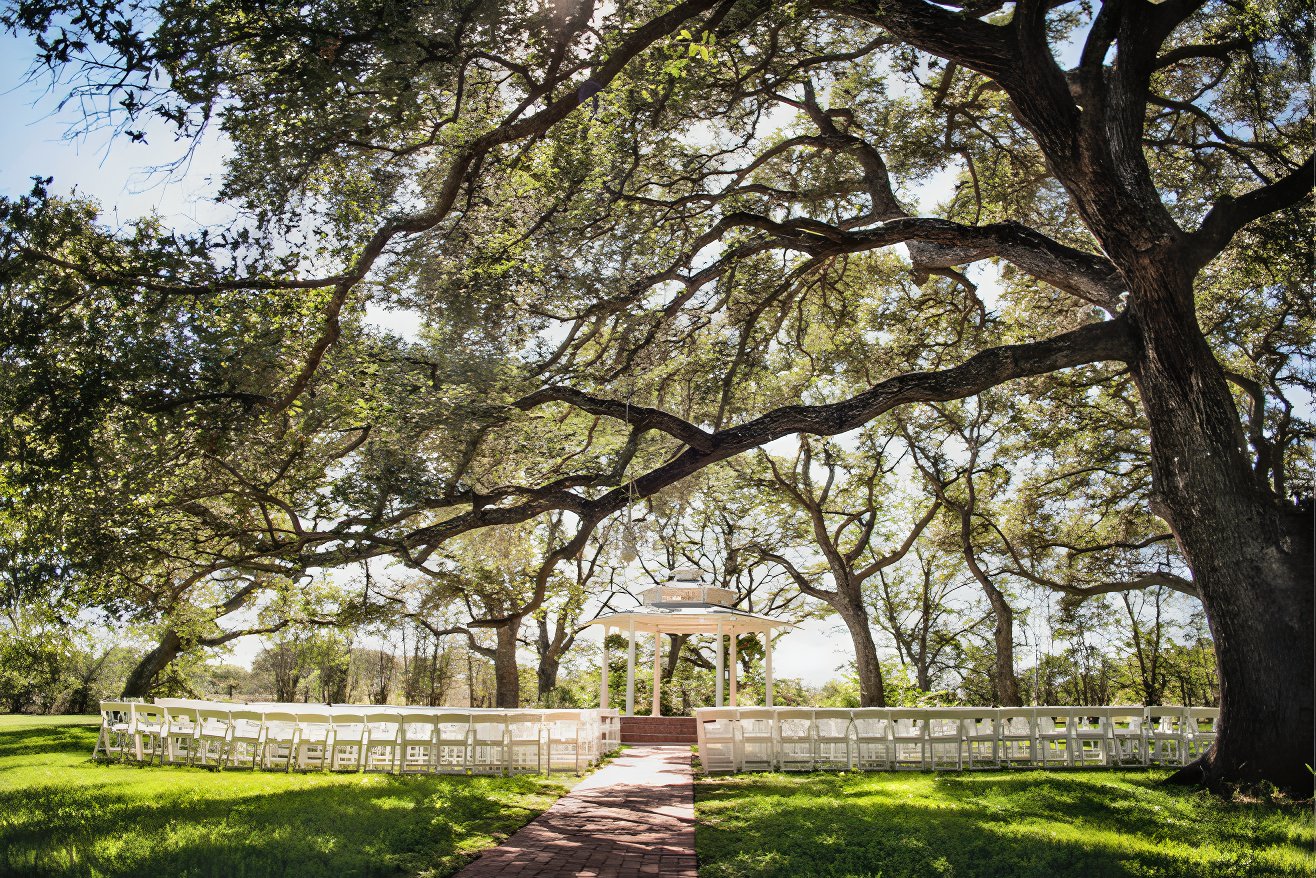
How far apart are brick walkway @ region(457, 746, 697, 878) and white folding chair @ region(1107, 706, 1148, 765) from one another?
5.97 m

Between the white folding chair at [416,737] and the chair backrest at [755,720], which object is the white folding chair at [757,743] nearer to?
the chair backrest at [755,720]

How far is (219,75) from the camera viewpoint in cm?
634

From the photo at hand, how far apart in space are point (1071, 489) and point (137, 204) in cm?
1730

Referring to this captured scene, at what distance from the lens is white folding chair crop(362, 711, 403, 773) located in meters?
10.8

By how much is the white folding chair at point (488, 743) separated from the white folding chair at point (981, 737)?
590cm

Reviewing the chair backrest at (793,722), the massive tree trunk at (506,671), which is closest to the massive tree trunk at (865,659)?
the chair backrest at (793,722)

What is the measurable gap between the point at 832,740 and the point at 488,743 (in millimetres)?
4497

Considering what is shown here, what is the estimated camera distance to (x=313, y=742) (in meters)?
11.6

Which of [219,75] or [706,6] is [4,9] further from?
[706,6]

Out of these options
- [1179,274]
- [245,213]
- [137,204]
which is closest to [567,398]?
[245,213]

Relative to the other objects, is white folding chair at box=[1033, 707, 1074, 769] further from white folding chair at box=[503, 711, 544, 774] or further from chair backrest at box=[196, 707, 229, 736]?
chair backrest at box=[196, 707, 229, 736]

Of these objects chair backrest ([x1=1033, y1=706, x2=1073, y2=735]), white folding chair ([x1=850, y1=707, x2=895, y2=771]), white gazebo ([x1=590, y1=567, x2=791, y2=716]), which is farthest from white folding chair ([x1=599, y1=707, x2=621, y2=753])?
chair backrest ([x1=1033, y1=706, x2=1073, y2=735])

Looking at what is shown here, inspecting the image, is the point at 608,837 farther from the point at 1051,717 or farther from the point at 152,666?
the point at 152,666

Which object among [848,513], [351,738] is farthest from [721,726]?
[848,513]
